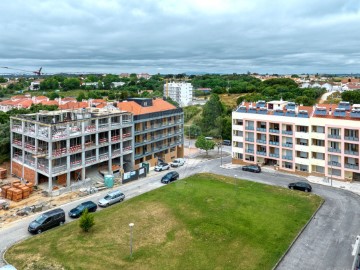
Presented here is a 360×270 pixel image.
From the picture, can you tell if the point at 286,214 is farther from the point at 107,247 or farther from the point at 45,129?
the point at 45,129

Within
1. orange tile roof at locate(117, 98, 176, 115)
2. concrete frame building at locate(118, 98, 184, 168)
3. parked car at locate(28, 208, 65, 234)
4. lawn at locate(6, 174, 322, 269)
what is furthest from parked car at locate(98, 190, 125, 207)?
orange tile roof at locate(117, 98, 176, 115)

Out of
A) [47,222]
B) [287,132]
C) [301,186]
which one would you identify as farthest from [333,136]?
[47,222]

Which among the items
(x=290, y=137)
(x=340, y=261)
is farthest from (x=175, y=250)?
(x=290, y=137)

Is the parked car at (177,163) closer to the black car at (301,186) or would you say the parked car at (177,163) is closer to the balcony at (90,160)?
the balcony at (90,160)

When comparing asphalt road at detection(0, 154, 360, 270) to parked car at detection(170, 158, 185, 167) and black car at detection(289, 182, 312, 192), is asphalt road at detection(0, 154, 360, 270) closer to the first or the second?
black car at detection(289, 182, 312, 192)

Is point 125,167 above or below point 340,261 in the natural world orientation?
above

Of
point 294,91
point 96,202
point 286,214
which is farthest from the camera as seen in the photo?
point 294,91
